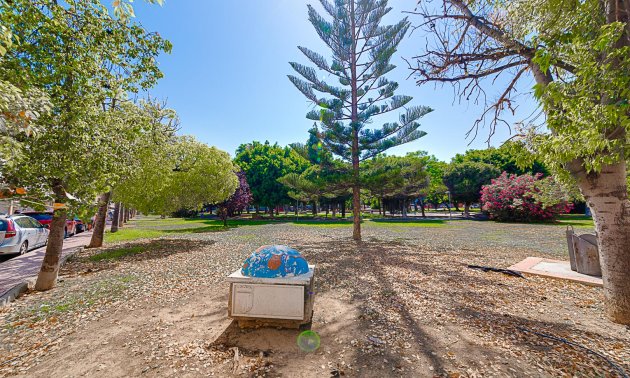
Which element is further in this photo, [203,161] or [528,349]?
[203,161]

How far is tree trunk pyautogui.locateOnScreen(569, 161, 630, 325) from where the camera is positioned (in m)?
3.70

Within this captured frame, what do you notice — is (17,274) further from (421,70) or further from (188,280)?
(421,70)

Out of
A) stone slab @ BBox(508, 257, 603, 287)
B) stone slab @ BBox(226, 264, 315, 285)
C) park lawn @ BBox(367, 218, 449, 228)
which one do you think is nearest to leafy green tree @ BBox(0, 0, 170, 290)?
stone slab @ BBox(226, 264, 315, 285)

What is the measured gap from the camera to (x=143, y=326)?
12.7 feet

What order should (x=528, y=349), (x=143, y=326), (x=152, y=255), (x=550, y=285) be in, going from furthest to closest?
(x=152, y=255) → (x=550, y=285) → (x=143, y=326) → (x=528, y=349)

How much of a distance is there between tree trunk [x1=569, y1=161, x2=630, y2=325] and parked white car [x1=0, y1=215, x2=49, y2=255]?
14710 millimetres

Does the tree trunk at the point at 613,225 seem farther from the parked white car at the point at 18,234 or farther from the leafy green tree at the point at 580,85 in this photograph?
the parked white car at the point at 18,234

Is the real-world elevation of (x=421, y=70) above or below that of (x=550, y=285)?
above

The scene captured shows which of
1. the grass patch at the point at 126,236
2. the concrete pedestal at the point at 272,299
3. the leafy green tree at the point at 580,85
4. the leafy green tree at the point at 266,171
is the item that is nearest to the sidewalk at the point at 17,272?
the grass patch at the point at 126,236

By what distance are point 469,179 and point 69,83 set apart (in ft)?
129

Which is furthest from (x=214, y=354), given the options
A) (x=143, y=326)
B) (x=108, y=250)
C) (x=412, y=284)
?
(x=108, y=250)

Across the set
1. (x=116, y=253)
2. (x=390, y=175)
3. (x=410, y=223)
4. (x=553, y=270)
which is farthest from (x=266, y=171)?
(x=553, y=270)

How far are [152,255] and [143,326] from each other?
6252 millimetres

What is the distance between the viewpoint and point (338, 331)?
373cm
